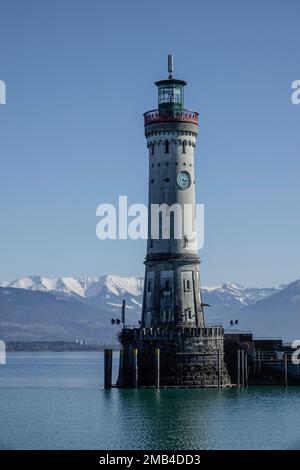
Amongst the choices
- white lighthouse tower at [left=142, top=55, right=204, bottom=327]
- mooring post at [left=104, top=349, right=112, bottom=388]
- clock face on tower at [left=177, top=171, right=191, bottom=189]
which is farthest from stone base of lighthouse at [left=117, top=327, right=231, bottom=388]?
clock face on tower at [left=177, top=171, right=191, bottom=189]

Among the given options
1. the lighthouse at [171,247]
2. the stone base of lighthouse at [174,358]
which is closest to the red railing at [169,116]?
the lighthouse at [171,247]

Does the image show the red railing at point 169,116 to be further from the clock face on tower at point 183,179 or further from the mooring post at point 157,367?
the mooring post at point 157,367

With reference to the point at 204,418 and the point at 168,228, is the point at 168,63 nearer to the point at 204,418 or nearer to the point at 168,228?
the point at 168,228

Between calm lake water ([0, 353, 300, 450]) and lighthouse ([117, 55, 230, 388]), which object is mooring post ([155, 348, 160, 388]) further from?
lighthouse ([117, 55, 230, 388])

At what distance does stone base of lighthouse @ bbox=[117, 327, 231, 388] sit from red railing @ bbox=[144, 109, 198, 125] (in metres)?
20.9

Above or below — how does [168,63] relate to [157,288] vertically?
above

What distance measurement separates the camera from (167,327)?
348ft

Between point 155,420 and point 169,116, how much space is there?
36186mm

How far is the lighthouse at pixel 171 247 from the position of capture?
4141 inches

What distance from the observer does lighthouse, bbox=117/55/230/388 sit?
10519cm

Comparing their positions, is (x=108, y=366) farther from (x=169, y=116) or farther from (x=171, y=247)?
(x=169, y=116)
